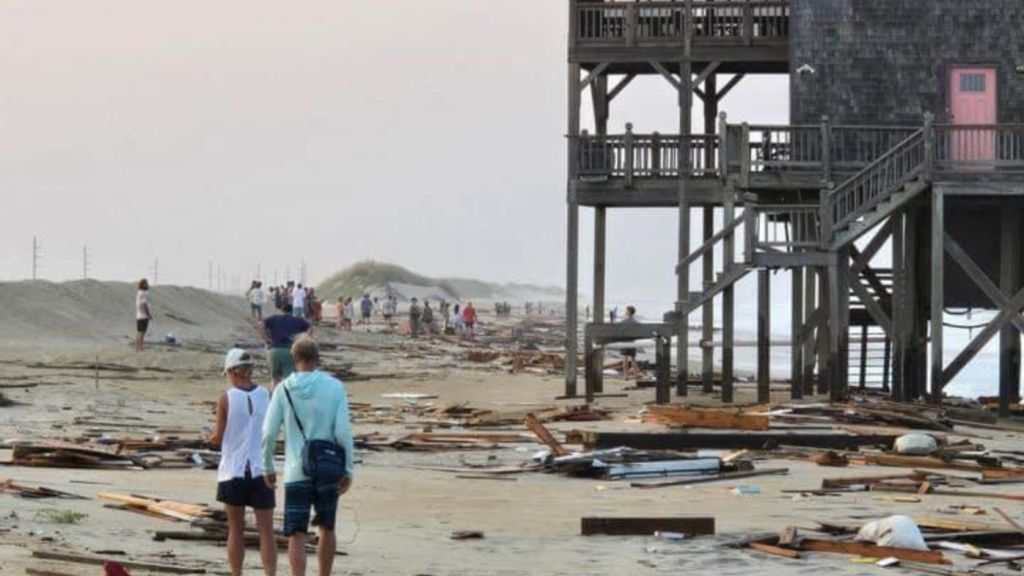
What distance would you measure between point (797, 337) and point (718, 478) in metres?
18.3

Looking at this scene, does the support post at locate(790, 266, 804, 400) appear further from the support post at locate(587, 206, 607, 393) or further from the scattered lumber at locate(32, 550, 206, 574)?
the scattered lumber at locate(32, 550, 206, 574)

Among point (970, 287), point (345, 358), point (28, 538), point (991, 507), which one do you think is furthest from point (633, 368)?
point (28, 538)

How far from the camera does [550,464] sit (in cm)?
2464

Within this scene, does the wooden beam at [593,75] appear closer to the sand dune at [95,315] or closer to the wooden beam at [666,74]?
the wooden beam at [666,74]

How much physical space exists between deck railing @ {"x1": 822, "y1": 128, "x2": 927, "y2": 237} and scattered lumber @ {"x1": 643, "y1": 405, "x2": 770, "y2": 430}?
6.94 metres

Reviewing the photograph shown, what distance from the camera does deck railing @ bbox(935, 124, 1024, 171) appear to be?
36.6 meters

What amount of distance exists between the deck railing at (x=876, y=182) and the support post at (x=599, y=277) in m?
4.79

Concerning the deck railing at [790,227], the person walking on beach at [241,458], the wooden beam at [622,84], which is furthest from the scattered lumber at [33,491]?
the wooden beam at [622,84]

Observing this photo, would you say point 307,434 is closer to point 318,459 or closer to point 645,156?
point 318,459

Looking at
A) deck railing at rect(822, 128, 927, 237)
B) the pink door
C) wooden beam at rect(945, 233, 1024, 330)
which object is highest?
the pink door

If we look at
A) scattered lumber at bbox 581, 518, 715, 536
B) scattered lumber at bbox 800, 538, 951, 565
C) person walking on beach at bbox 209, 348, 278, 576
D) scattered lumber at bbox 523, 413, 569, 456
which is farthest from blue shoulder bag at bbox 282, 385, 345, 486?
scattered lumber at bbox 523, 413, 569, 456

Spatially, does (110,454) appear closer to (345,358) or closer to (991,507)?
(991,507)

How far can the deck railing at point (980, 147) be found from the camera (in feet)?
120

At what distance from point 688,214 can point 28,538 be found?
951 inches
